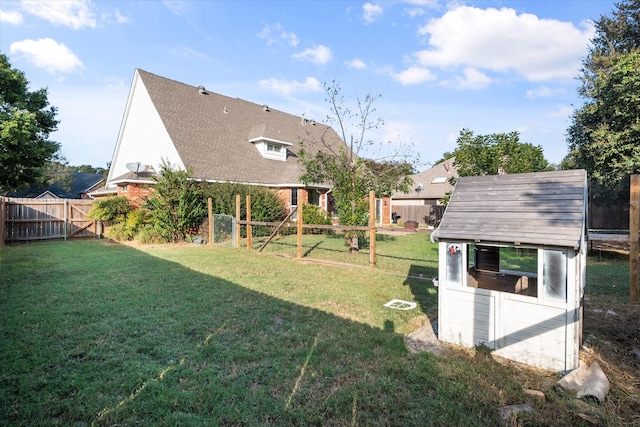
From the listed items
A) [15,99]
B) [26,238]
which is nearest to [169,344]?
[26,238]

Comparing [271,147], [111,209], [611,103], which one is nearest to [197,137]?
[271,147]

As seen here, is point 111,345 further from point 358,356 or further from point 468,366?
point 468,366

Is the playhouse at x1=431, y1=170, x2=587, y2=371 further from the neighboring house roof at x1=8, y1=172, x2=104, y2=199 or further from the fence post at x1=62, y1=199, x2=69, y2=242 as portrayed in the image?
the neighboring house roof at x1=8, y1=172, x2=104, y2=199

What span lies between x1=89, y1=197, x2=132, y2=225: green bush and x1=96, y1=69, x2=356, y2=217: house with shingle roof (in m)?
0.71

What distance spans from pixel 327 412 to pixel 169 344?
2274 mm

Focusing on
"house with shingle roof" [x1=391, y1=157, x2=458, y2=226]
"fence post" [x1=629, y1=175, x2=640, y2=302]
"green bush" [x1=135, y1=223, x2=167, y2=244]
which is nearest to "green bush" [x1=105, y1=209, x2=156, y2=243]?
"green bush" [x1=135, y1=223, x2=167, y2=244]

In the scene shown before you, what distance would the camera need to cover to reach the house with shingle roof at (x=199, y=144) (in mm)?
16672

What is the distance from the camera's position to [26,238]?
13.9m

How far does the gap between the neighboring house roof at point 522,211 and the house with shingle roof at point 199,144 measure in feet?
38.7

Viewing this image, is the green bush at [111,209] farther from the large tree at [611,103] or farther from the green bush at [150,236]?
the large tree at [611,103]

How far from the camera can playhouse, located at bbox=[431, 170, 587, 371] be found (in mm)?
3477

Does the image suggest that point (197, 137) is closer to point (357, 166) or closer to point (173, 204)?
point (173, 204)

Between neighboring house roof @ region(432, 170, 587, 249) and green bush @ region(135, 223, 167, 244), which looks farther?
green bush @ region(135, 223, 167, 244)

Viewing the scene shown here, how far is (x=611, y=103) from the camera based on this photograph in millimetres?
13406
